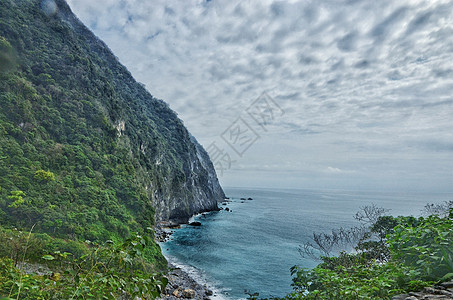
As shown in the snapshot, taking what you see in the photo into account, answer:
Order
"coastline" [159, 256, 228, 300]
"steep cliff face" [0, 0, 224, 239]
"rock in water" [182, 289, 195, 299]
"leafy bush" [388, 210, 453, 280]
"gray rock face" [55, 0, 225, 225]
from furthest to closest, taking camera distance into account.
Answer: "gray rock face" [55, 0, 225, 225] → "rock in water" [182, 289, 195, 299] → "coastline" [159, 256, 228, 300] → "steep cliff face" [0, 0, 224, 239] → "leafy bush" [388, 210, 453, 280]

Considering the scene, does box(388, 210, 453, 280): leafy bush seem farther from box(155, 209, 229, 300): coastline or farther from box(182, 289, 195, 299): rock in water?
Answer: box(182, 289, 195, 299): rock in water

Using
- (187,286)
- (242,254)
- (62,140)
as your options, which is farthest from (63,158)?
(242,254)

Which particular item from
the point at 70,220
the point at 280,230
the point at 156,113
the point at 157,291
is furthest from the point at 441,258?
the point at 156,113

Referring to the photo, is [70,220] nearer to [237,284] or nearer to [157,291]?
[237,284]

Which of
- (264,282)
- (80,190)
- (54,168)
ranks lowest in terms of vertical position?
(264,282)

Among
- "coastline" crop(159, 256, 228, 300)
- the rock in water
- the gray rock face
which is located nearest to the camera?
"coastline" crop(159, 256, 228, 300)

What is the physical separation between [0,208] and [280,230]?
50.7 meters

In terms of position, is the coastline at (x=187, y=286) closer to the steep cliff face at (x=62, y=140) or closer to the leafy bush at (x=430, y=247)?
the steep cliff face at (x=62, y=140)

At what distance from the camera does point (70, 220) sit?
754 inches

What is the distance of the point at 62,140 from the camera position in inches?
1096

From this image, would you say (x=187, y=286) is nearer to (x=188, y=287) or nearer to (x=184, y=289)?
(x=188, y=287)

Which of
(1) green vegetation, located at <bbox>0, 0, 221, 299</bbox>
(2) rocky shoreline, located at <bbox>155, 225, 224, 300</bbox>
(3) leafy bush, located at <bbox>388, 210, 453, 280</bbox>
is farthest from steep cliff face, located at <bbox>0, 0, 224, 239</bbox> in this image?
(3) leafy bush, located at <bbox>388, 210, 453, 280</bbox>

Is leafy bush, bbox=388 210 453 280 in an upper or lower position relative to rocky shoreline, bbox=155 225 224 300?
upper

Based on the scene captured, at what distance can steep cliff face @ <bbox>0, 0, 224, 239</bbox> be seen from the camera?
19688 mm
